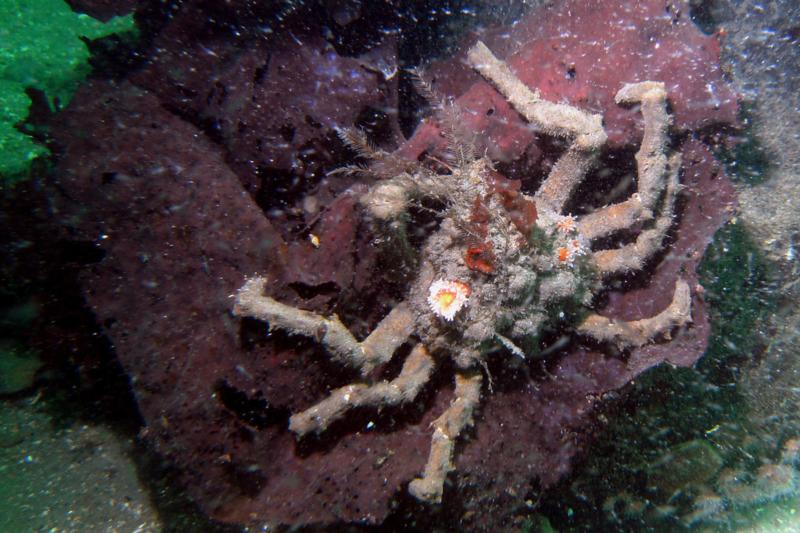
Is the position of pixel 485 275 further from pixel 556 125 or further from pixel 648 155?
pixel 648 155

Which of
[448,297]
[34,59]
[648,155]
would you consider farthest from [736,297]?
[34,59]

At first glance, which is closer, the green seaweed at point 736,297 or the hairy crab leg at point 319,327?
the hairy crab leg at point 319,327

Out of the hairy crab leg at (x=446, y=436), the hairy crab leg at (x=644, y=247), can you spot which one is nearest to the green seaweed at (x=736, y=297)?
A: the hairy crab leg at (x=644, y=247)

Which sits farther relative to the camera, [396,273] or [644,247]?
[644,247]

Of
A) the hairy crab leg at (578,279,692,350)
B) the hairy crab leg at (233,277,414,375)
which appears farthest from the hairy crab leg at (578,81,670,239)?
the hairy crab leg at (233,277,414,375)

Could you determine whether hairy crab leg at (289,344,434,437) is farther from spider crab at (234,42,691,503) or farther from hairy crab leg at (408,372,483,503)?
hairy crab leg at (408,372,483,503)

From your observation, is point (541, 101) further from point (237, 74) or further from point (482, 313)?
point (237, 74)

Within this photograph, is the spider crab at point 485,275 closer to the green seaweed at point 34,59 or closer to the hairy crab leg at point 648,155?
the hairy crab leg at point 648,155

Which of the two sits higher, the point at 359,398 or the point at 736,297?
the point at 736,297
